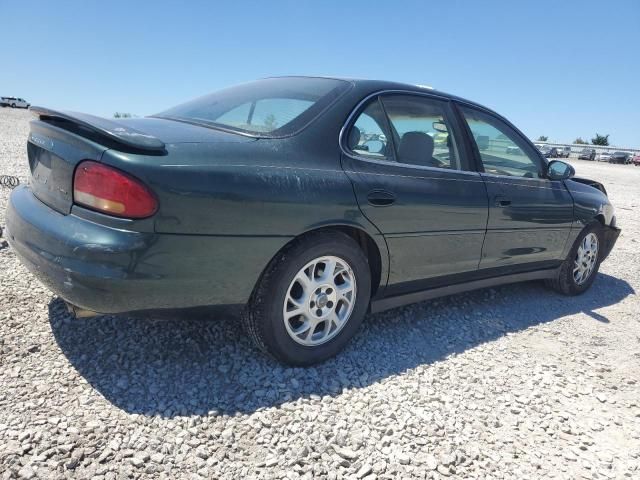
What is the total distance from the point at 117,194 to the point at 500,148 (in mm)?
2964

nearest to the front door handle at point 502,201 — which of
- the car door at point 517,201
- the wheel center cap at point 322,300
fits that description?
the car door at point 517,201

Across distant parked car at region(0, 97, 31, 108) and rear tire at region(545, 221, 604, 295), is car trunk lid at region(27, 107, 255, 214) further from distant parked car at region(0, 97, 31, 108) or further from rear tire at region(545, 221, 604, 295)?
distant parked car at region(0, 97, 31, 108)

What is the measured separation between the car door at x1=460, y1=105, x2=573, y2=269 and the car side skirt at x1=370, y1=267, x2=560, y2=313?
3.9 inches

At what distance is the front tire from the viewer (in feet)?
8.18

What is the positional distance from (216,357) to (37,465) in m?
1.01

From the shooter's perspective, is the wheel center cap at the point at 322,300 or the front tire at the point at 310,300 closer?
the front tire at the point at 310,300

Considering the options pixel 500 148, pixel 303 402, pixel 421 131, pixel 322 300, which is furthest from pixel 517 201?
pixel 303 402

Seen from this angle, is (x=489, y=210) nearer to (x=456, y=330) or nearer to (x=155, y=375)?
(x=456, y=330)

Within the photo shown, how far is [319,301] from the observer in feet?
8.82

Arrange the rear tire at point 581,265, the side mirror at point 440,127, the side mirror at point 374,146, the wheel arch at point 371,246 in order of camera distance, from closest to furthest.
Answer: the wheel arch at point 371,246 < the side mirror at point 374,146 < the side mirror at point 440,127 < the rear tire at point 581,265

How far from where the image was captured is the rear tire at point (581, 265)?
452cm

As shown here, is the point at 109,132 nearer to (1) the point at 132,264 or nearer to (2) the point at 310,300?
(1) the point at 132,264

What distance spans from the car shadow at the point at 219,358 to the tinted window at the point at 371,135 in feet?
3.93

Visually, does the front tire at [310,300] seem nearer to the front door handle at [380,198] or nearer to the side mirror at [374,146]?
the front door handle at [380,198]
